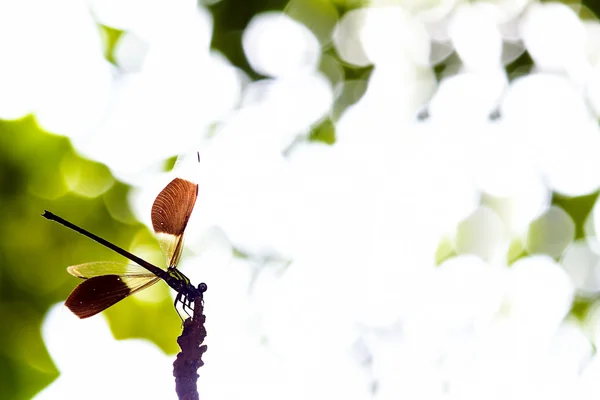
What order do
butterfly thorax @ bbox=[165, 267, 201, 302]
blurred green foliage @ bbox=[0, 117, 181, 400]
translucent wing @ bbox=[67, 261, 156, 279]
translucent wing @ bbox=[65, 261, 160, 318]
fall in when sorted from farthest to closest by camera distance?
blurred green foliage @ bbox=[0, 117, 181, 400] < translucent wing @ bbox=[67, 261, 156, 279] < translucent wing @ bbox=[65, 261, 160, 318] < butterfly thorax @ bbox=[165, 267, 201, 302]

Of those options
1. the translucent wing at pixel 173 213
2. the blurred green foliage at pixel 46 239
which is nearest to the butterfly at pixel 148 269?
the translucent wing at pixel 173 213

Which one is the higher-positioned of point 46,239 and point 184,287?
point 184,287

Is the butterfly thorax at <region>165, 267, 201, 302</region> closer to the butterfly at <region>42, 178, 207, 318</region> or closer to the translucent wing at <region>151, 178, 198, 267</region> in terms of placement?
the butterfly at <region>42, 178, 207, 318</region>

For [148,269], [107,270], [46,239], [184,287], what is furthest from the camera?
[46,239]

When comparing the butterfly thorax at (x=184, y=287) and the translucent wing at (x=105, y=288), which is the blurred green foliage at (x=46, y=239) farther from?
the butterfly thorax at (x=184, y=287)

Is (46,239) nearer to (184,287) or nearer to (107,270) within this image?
(107,270)

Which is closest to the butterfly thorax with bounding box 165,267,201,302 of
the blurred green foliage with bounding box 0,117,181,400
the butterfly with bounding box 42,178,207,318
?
the butterfly with bounding box 42,178,207,318

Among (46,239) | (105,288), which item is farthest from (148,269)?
(46,239)
